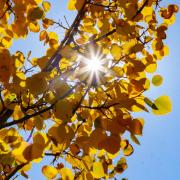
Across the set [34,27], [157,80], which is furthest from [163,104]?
[34,27]

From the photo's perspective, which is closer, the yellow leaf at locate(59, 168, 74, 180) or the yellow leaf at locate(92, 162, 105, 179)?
the yellow leaf at locate(92, 162, 105, 179)

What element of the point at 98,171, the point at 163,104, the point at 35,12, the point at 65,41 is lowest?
the point at 98,171

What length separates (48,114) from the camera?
12.8 ft

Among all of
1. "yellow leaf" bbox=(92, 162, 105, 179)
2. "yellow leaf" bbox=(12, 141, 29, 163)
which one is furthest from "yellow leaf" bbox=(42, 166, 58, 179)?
"yellow leaf" bbox=(12, 141, 29, 163)

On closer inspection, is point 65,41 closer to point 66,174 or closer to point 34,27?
point 34,27

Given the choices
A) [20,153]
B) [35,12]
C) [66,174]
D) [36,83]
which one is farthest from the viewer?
[35,12]

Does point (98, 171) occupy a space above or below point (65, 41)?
below

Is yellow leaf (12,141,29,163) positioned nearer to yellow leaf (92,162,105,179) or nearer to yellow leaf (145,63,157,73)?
yellow leaf (92,162,105,179)

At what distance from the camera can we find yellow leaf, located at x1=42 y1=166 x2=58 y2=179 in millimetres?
3684

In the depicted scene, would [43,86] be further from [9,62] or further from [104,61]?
[104,61]

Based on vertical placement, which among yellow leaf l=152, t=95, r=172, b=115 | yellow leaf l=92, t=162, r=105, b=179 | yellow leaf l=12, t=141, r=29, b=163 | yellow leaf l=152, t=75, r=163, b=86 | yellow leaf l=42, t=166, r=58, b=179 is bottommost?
yellow leaf l=12, t=141, r=29, b=163

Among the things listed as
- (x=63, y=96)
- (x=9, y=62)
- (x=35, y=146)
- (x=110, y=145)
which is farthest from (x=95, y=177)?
(x=9, y=62)

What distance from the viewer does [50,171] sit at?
146 inches

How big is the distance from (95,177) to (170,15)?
103 inches
